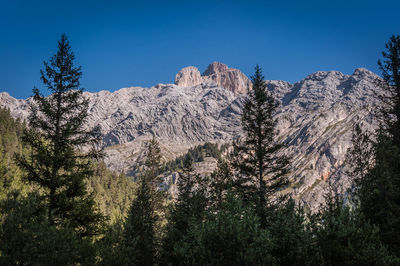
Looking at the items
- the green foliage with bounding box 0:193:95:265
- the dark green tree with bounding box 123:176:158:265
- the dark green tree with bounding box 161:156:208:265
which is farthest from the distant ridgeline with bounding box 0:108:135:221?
the green foliage with bounding box 0:193:95:265

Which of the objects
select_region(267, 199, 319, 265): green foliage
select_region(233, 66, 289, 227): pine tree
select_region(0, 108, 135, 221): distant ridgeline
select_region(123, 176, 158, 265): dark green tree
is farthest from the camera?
select_region(0, 108, 135, 221): distant ridgeline

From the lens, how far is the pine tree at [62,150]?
1559 cm

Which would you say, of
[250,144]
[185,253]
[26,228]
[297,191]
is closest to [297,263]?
[185,253]

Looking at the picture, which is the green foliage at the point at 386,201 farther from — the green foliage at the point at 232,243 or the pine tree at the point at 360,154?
the green foliage at the point at 232,243

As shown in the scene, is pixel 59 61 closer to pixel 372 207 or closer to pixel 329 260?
pixel 329 260

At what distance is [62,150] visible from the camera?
1633cm

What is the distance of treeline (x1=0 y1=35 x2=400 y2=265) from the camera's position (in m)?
10.9

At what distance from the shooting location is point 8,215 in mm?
10680

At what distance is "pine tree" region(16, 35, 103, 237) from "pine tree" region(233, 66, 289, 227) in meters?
13.6

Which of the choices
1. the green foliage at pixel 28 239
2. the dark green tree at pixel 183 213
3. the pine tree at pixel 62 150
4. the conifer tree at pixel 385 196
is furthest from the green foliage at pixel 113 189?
the conifer tree at pixel 385 196

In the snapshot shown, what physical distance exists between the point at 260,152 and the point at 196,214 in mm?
8931

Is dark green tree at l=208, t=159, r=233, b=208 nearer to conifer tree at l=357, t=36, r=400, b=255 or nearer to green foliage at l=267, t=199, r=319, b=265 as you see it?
conifer tree at l=357, t=36, r=400, b=255

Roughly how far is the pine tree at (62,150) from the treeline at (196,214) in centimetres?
6

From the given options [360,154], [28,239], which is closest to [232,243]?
[28,239]
